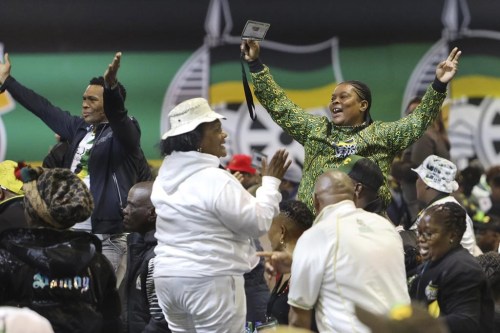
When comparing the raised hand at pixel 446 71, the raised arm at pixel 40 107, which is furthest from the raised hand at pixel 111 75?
the raised hand at pixel 446 71

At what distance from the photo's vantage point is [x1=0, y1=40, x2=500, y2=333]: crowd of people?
509 cm

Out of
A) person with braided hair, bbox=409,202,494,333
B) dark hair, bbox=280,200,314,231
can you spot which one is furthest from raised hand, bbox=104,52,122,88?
person with braided hair, bbox=409,202,494,333

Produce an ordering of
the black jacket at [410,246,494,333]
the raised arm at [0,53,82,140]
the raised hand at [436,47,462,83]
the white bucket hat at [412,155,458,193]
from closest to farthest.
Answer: the black jacket at [410,246,494,333]
the raised hand at [436,47,462,83]
the raised arm at [0,53,82,140]
the white bucket hat at [412,155,458,193]

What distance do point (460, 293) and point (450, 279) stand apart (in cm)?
9

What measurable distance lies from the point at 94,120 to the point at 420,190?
243 cm

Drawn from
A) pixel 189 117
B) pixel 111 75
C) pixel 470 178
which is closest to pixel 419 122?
pixel 189 117

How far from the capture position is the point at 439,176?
25.8ft

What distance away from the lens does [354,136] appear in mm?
6855

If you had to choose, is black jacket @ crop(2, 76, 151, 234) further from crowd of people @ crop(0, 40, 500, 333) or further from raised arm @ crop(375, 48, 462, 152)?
raised arm @ crop(375, 48, 462, 152)

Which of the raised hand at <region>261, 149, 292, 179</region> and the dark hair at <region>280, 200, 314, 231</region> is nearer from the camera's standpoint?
the raised hand at <region>261, 149, 292, 179</region>

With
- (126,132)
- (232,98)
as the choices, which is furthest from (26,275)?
(232,98)

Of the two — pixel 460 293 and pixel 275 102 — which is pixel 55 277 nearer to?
pixel 460 293

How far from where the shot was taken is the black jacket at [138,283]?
644 centimetres

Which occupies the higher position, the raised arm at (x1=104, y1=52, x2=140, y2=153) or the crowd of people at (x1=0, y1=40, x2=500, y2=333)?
the raised arm at (x1=104, y1=52, x2=140, y2=153)
